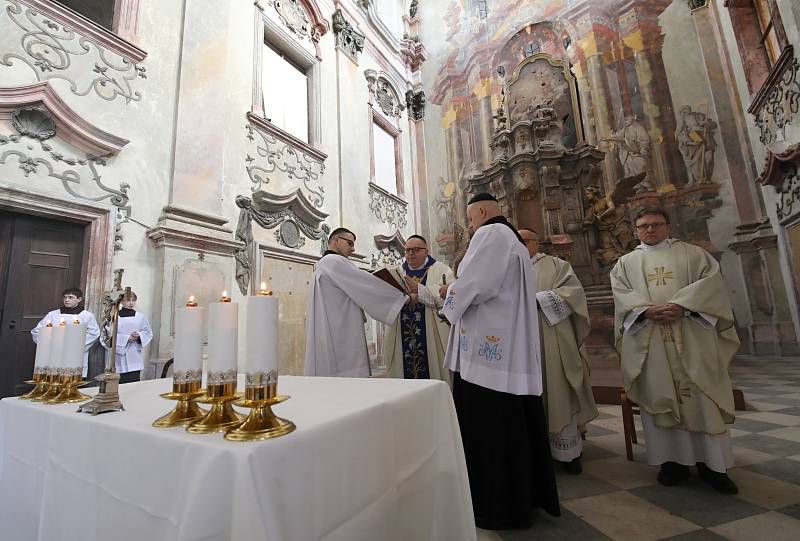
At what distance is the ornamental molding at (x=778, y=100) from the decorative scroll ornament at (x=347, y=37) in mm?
7671

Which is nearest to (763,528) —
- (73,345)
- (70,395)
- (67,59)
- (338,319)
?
(338,319)

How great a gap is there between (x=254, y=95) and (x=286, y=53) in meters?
1.87

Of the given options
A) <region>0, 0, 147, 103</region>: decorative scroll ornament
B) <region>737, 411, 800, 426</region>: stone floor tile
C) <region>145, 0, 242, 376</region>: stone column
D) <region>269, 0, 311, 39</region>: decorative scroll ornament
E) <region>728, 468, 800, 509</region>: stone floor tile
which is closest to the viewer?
<region>728, 468, 800, 509</region>: stone floor tile

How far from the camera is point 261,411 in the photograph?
2.96 feet

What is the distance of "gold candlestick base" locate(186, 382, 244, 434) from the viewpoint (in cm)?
93

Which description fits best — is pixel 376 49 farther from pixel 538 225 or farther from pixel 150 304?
pixel 150 304

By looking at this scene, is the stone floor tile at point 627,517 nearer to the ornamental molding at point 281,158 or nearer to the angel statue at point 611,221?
the ornamental molding at point 281,158

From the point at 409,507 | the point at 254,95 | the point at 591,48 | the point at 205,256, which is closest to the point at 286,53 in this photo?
the point at 254,95

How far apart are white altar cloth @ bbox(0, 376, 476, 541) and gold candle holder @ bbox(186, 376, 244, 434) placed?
2.5 inches

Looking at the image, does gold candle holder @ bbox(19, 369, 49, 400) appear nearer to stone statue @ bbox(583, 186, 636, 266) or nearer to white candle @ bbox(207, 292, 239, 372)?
white candle @ bbox(207, 292, 239, 372)

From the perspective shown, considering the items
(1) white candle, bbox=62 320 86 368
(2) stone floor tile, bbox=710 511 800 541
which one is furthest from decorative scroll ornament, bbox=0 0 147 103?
(2) stone floor tile, bbox=710 511 800 541

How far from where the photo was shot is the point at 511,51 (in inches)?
416

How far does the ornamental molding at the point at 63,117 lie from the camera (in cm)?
365

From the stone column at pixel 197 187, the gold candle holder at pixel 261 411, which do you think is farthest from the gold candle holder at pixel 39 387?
the stone column at pixel 197 187
